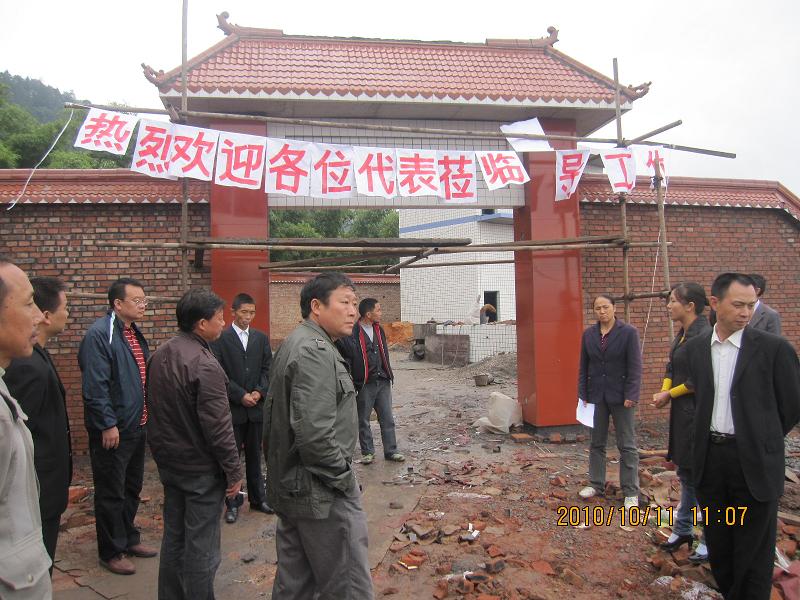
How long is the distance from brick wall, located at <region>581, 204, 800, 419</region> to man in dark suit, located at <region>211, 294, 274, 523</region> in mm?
4343

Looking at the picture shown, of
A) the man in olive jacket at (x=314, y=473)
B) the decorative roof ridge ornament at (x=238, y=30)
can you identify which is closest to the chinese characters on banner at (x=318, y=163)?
the decorative roof ridge ornament at (x=238, y=30)

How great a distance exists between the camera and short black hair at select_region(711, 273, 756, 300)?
2996mm

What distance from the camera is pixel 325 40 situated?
7.47 m

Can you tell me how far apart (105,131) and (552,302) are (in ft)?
17.3

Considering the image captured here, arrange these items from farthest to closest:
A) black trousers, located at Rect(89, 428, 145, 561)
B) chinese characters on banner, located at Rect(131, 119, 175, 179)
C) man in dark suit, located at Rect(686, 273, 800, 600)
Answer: chinese characters on banner, located at Rect(131, 119, 175, 179) < black trousers, located at Rect(89, 428, 145, 561) < man in dark suit, located at Rect(686, 273, 800, 600)

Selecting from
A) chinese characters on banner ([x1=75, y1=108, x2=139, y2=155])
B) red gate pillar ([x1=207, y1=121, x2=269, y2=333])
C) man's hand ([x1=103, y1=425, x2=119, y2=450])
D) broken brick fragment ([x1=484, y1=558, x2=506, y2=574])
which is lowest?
broken brick fragment ([x1=484, y1=558, x2=506, y2=574])

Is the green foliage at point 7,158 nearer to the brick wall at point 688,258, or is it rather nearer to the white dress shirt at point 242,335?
the white dress shirt at point 242,335

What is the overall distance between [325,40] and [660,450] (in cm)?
673

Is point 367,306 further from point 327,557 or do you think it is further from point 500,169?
point 327,557

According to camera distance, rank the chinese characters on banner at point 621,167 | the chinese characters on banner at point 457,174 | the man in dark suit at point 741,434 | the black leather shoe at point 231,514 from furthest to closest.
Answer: the chinese characters on banner at point 621,167 → the chinese characters on banner at point 457,174 → the black leather shoe at point 231,514 → the man in dark suit at point 741,434

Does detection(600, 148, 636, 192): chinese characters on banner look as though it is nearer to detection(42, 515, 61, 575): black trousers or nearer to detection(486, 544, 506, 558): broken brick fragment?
detection(486, 544, 506, 558): broken brick fragment

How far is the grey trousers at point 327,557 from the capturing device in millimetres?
2434

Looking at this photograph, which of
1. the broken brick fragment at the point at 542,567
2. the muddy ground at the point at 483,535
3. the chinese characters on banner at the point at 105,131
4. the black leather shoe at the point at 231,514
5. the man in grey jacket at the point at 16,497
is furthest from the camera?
the chinese characters on banner at the point at 105,131

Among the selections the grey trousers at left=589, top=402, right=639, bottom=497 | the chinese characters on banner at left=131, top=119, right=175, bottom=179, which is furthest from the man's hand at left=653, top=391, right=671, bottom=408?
the chinese characters on banner at left=131, top=119, right=175, bottom=179
